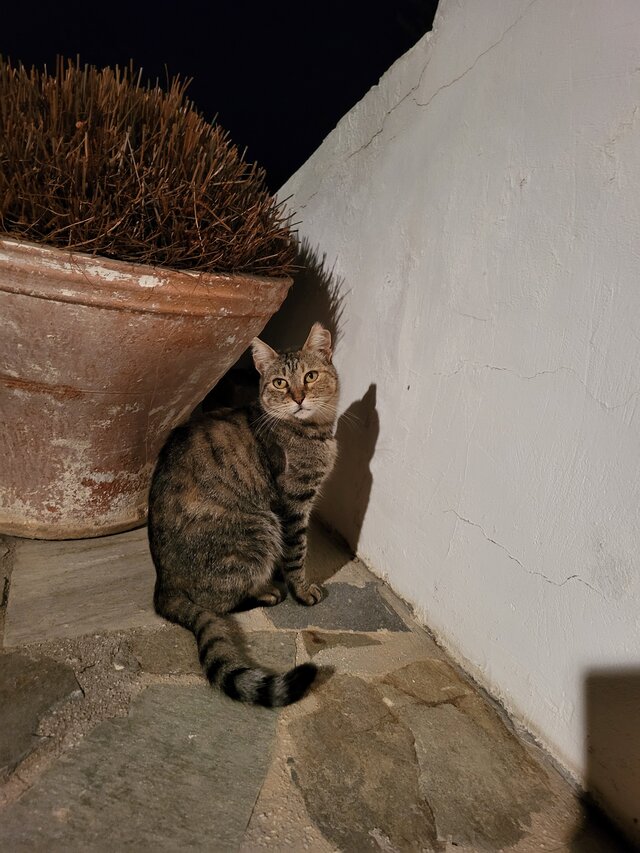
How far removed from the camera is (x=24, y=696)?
1018 millimetres

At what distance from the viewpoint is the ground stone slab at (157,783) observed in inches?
31.4

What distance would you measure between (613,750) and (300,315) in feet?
5.23

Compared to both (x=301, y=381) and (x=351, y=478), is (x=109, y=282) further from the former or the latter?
(x=351, y=478)

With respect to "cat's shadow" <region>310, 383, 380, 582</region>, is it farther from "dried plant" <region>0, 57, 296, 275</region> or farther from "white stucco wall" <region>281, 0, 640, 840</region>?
"dried plant" <region>0, 57, 296, 275</region>

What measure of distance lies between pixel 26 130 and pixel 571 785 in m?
1.70

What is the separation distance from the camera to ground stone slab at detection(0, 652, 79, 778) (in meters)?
0.91

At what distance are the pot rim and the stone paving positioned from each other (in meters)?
0.73

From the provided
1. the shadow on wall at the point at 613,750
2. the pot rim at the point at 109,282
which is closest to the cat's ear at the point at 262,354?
the pot rim at the point at 109,282

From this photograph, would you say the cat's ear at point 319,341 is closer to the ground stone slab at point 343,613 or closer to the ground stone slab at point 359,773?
the ground stone slab at point 343,613

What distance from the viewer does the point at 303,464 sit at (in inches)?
58.2

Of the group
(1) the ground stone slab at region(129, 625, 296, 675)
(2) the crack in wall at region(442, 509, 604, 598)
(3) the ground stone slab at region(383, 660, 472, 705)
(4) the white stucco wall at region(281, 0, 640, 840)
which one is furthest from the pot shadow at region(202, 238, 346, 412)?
(3) the ground stone slab at region(383, 660, 472, 705)

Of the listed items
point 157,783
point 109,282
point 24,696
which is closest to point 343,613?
point 157,783

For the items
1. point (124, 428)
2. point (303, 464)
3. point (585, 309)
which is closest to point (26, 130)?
point (124, 428)

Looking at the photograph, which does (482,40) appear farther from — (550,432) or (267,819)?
(267,819)
